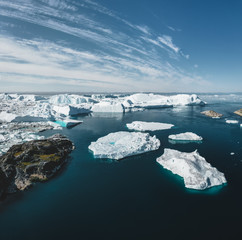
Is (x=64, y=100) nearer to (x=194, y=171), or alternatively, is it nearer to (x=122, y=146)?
(x=122, y=146)

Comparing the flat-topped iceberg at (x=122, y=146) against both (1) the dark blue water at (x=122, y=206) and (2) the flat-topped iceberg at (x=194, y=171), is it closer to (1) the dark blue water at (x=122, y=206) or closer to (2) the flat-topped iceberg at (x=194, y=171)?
(1) the dark blue water at (x=122, y=206)

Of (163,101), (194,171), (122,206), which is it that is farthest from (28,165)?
(163,101)

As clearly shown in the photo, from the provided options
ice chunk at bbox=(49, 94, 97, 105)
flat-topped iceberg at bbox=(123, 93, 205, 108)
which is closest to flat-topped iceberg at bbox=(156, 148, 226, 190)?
flat-topped iceberg at bbox=(123, 93, 205, 108)

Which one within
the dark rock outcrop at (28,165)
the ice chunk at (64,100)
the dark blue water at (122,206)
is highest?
the ice chunk at (64,100)

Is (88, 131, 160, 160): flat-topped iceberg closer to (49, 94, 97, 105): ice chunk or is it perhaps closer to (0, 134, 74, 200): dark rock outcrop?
(0, 134, 74, 200): dark rock outcrop

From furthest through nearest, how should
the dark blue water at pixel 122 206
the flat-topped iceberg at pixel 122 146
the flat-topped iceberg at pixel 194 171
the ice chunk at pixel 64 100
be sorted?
the ice chunk at pixel 64 100 < the flat-topped iceberg at pixel 122 146 < the flat-topped iceberg at pixel 194 171 < the dark blue water at pixel 122 206

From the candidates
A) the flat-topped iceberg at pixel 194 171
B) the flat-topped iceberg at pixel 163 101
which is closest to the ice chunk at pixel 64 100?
the flat-topped iceberg at pixel 163 101

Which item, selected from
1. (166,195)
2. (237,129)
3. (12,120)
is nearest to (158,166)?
(166,195)
